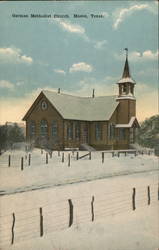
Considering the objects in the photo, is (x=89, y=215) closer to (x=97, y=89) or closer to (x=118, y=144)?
(x=118, y=144)

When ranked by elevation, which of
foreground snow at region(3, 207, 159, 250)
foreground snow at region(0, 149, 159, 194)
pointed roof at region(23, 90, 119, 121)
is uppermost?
pointed roof at region(23, 90, 119, 121)

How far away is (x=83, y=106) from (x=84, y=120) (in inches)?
5.9

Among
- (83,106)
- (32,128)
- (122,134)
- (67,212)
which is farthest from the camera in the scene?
(122,134)

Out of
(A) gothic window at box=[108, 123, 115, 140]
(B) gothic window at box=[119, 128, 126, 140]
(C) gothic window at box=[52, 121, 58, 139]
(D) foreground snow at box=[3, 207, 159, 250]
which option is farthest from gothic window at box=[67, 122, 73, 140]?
(D) foreground snow at box=[3, 207, 159, 250]

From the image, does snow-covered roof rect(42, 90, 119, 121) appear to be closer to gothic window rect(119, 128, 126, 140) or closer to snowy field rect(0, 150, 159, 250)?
gothic window rect(119, 128, 126, 140)

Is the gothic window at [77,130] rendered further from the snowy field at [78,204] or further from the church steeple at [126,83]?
the church steeple at [126,83]

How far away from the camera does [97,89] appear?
2.67 meters

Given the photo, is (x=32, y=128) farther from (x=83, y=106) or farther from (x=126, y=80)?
(x=126, y=80)

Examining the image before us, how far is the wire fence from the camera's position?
2113 millimetres

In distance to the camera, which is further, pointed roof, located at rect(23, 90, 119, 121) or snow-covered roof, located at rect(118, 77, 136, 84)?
snow-covered roof, located at rect(118, 77, 136, 84)

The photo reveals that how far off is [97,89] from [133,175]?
89 cm

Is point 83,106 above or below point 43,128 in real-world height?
above

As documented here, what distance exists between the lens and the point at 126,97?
9.40ft

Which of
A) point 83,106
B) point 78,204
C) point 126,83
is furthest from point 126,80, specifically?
point 78,204
